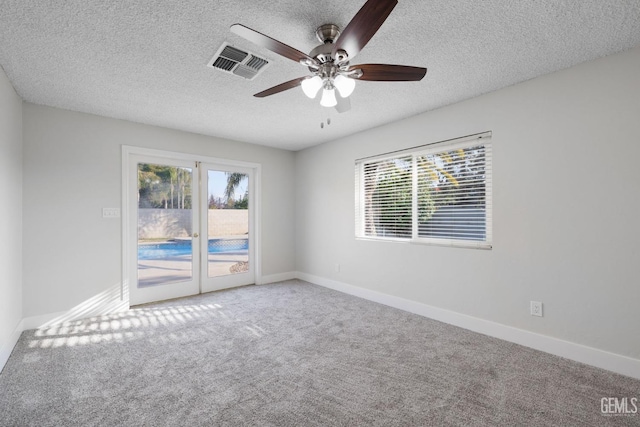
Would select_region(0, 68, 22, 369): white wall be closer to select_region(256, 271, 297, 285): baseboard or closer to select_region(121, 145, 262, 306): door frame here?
select_region(121, 145, 262, 306): door frame

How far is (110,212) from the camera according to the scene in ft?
12.2

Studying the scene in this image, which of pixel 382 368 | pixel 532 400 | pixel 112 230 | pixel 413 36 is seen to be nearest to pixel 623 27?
pixel 413 36

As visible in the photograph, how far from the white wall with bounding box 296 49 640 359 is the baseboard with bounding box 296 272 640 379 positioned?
0.17 feet

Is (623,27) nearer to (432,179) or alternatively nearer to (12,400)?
(432,179)

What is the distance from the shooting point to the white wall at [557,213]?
2.26 m

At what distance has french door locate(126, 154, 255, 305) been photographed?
13.2 feet

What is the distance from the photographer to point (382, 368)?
2346 millimetres

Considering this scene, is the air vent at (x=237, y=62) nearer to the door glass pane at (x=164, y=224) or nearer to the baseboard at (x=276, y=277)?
the door glass pane at (x=164, y=224)

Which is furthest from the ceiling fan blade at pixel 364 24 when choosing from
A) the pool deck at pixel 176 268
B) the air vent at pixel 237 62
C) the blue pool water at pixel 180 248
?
the pool deck at pixel 176 268

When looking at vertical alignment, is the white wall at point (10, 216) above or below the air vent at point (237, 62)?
below

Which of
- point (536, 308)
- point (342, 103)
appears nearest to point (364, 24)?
point (342, 103)

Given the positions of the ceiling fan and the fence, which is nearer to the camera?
the ceiling fan

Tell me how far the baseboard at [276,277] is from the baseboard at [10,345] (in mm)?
2936

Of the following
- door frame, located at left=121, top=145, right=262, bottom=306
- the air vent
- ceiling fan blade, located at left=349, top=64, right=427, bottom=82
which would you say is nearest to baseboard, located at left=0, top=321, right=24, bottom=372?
door frame, located at left=121, top=145, right=262, bottom=306
